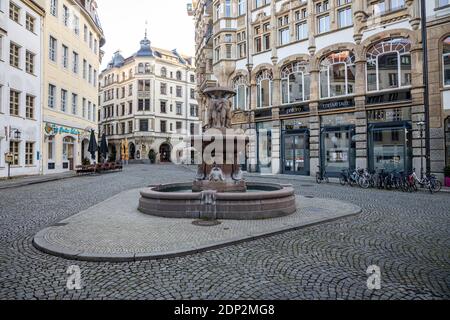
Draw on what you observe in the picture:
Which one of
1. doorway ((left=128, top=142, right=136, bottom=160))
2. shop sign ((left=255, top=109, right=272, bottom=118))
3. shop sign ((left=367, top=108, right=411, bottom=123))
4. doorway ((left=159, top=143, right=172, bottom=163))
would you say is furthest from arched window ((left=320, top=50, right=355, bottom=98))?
doorway ((left=128, top=142, right=136, bottom=160))

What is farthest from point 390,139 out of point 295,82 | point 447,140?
point 295,82

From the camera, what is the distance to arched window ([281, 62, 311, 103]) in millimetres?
26531

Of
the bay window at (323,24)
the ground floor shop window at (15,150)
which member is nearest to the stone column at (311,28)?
the bay window at (323,24)

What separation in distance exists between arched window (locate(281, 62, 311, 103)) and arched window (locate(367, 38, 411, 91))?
17.3 feet

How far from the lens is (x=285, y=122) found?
28000mm

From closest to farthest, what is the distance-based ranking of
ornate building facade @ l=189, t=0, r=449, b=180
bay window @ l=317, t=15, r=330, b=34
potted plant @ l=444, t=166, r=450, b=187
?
potted plant @ l=444, t=166, r=450, b=187, ornate building facade @ l=189, t=0, r=449, b=180, bay window @ l=317, t=15, r=330, b=34

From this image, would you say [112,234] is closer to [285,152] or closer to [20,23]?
[285,152]

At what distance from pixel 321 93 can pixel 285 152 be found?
6.11 m

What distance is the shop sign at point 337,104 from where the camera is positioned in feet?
76.6

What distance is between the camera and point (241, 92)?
31.6 meters

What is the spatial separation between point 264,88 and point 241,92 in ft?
9.57

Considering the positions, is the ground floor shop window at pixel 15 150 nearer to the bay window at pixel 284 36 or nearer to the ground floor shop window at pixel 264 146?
the ground floor shop window at pixel 264 146

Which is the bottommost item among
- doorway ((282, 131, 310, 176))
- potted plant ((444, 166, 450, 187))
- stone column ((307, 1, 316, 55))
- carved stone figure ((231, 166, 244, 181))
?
potted plant ((444, 166, 450, 187))

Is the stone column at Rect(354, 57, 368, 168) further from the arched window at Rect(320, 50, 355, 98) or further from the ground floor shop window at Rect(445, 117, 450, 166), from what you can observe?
the ground floor shop window at Rect(445, 117, 450, 166)
